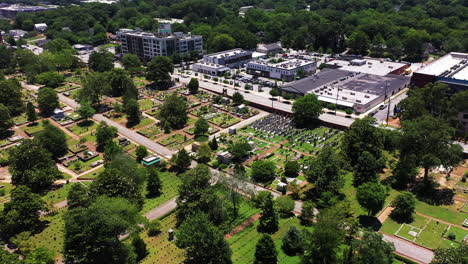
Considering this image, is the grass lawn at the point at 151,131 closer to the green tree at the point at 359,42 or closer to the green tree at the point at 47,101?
the green tree at the point at 47,101

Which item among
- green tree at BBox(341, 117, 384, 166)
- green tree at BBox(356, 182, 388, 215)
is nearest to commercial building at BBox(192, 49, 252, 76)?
green tree at BBox(341, 117, 384, 166)

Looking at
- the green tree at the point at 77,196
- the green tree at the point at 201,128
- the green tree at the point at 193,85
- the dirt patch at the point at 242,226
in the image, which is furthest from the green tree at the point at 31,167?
the green tree at the point at 193,85

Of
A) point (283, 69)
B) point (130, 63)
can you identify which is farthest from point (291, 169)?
point (130, 63)

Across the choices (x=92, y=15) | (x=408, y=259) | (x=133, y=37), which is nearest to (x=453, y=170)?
(x=408, y=259)

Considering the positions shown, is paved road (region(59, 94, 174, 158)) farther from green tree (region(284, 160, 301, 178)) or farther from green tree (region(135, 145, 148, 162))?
green tree (region(284, 160, 301, 178))

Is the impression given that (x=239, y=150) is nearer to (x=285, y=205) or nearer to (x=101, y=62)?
(x=285, y=205)
